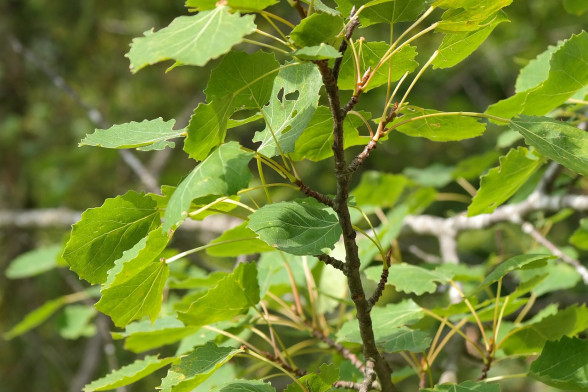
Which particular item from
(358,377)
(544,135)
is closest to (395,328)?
(358,377)

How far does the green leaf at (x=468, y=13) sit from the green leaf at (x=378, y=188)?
101cm

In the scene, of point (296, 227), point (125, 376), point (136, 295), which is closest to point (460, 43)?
point (296, 227)

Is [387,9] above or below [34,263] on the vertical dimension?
above

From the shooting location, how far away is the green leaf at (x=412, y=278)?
3.54ft

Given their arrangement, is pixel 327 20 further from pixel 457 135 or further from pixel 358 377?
pixel 358 377

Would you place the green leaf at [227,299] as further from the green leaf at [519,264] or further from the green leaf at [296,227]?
the green leaf at [519,264]

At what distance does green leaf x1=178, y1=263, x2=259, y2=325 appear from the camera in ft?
2.85

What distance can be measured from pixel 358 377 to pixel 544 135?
0.51 metres

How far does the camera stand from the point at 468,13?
28.9 inches

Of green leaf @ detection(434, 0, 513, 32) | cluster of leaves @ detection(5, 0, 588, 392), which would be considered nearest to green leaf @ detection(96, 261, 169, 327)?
cluster of leaves @ detection(5, 0, 588, 392)

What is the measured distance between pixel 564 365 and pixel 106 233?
669 millimetres

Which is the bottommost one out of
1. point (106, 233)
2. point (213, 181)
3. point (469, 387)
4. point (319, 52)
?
point (469, 387)

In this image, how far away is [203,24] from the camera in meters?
0.61

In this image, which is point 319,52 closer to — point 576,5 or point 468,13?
point 468,13
